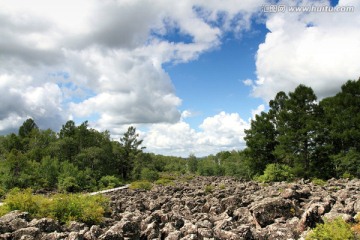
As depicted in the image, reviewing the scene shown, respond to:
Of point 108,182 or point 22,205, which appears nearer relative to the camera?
point 22,205

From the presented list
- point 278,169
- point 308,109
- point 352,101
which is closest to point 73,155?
point 278,169

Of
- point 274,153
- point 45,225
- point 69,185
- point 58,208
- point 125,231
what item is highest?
point 274,153

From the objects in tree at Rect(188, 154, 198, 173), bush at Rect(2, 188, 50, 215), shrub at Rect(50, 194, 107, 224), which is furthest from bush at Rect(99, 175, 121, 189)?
tree at Rect(188, 154, 198, 173)

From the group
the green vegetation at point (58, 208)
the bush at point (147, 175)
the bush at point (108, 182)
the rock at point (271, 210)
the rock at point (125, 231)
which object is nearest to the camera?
the rock at point (125, 231)

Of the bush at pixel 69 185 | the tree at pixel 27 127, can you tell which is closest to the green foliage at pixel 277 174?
the bush at pixel 69 185

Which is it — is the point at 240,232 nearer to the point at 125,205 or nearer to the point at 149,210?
the point at 149,210

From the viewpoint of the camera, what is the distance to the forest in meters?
60.4

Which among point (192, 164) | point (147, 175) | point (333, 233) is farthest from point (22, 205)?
point (192, 164)

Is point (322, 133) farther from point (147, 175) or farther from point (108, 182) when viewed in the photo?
point (147, 175)

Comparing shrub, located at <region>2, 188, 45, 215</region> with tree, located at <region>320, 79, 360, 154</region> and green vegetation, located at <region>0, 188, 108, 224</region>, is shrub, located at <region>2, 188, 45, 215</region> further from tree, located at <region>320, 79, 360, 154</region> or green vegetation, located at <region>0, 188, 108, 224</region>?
tree, located at <region>320, 79, 360, 154</region>

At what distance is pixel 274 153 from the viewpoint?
69812 millimetres

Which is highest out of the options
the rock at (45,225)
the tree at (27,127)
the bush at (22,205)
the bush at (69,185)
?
the tree at (27,127)

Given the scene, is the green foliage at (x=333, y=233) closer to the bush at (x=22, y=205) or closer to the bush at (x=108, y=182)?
the bush at (x=22, y=205)

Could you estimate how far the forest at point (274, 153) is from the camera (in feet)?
198
